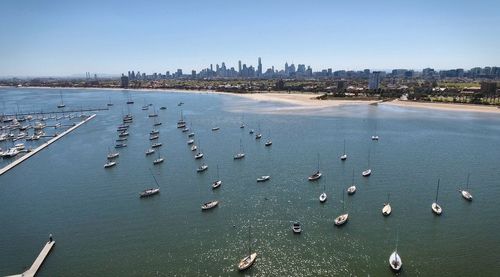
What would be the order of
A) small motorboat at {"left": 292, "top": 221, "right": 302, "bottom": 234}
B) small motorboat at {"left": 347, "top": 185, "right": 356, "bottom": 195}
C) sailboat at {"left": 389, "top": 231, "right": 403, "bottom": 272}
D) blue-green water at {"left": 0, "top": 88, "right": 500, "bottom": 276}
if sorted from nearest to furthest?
sailboat at {"left": 389, "top": 231, "right": 403, "bottom": 272} → blue-green water at {"left": 0, "top": 88, "right": 500, "bottom": 276} → small motorboat at {"left": 292, "top": 221, "right": 302, "bottom": 234} → small motorboat at {"left": 347, "top": 185, "right": 356, "bottom": 195}

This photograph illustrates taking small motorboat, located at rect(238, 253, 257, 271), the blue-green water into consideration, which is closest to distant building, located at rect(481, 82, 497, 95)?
the blue-green water

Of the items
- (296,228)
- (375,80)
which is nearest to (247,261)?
(296,228)

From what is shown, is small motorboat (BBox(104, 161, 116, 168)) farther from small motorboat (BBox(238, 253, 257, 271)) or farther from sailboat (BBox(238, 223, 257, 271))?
small motorboat (BBox(238, 253, 257, 271))

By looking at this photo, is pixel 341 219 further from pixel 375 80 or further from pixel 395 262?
pixel 375 80

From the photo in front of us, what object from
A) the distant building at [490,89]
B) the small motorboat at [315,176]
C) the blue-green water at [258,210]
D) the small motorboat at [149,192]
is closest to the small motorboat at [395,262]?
the blue-green water at [258,210]

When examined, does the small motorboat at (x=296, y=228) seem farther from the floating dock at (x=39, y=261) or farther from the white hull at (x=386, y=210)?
the floating dock at (x=39, y=261)

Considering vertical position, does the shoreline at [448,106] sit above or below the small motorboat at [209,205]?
above

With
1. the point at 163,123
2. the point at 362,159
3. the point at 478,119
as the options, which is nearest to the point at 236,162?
the point at 362,159

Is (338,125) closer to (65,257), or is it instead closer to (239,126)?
(239,126)
